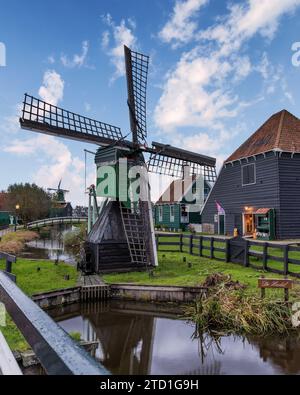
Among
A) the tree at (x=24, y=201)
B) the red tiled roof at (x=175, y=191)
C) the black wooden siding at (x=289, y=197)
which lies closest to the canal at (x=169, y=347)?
the black wooden siding at (x=289, y=197)

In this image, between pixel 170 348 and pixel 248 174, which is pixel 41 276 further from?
pixel 248 174

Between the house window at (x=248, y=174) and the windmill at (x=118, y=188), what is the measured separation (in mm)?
7324

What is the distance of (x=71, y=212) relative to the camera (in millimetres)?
68562

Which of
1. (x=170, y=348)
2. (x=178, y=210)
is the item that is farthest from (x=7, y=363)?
(x=178, y=210)

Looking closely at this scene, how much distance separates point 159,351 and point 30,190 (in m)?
37.4

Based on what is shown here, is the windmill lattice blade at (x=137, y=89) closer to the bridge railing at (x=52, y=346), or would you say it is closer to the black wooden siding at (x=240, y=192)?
the black wooden siding at (x=240, y=192)

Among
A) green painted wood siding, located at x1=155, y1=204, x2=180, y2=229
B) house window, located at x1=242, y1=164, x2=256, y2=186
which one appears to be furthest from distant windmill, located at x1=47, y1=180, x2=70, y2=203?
house window, located at x1=242, y1=164, x2=256, y2=186

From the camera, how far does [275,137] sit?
57.9 ft

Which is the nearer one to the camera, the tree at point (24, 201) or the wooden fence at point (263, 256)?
the wooden fence at point (263, 256)

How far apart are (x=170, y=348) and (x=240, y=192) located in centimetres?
1545

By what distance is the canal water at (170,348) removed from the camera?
5.16 metres
